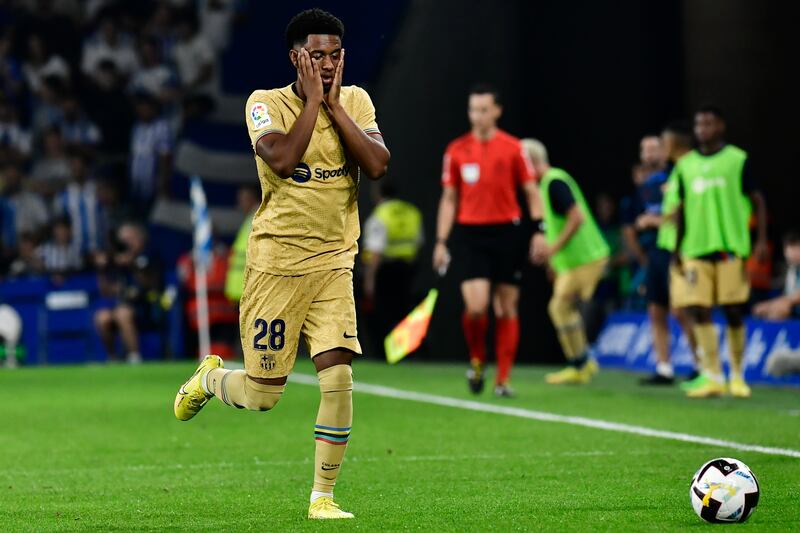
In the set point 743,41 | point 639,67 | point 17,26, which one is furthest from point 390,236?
point 17,26

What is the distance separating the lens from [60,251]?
71.2 feet

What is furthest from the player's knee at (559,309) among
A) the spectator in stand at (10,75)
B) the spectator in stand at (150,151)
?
the spectator in stand at (10,75)

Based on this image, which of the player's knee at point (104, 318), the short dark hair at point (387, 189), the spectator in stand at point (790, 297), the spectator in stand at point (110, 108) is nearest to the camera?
the spectator in stand at point (790, 297)

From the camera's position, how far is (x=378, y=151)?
6145mm

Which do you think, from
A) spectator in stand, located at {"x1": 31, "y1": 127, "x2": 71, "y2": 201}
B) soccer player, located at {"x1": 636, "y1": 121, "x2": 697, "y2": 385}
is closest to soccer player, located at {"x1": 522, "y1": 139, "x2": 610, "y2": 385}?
soccer player, located at {"x1": 636, "y1": 121, "x2": 697, "y2": 385}

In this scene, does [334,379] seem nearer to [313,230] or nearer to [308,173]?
[313,230]

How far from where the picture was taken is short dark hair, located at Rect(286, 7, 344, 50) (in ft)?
19.9

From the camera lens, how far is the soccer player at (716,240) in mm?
12250

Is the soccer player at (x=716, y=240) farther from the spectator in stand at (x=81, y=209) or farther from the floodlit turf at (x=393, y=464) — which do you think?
the spectator in stand at (x=81, y=209)

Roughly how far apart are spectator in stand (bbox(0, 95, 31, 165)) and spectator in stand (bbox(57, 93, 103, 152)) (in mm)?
573

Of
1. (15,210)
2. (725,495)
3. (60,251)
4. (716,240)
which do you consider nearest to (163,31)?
(15,210)

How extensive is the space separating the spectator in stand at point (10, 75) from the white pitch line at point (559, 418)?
10182 mm

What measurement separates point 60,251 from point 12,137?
237 centimetres

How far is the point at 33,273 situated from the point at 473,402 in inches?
409
